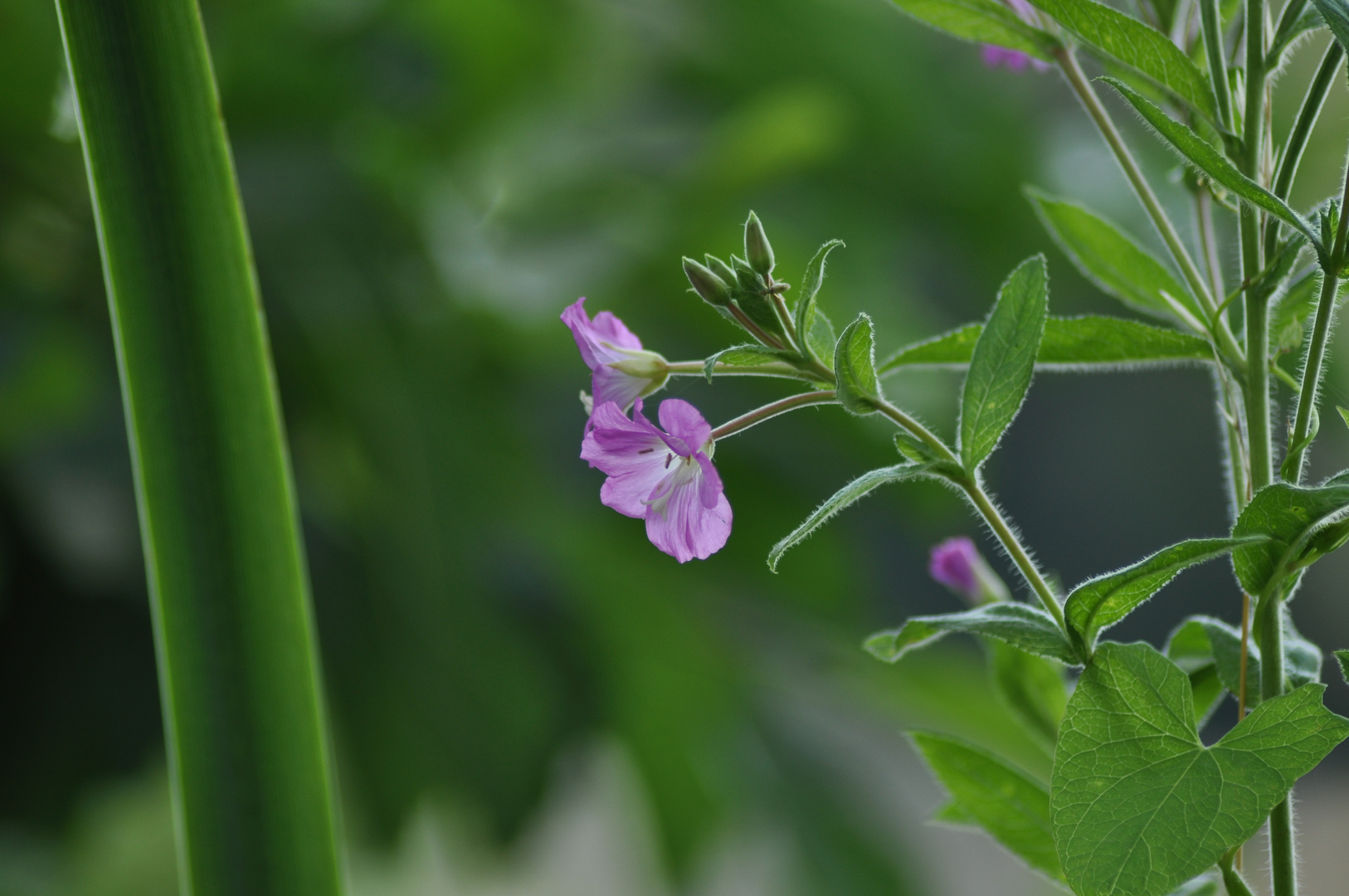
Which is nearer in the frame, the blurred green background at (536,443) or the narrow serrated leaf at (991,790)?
the narrow serrated leaf at (991,790)

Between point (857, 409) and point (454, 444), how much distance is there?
790 mm

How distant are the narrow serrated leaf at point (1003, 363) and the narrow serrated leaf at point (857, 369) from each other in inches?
0.8

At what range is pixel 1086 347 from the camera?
21 centimetres

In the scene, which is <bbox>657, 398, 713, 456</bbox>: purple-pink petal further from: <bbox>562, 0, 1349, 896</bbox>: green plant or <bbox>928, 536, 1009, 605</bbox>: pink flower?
<bbox>928, 536, 1009, 605</bbox>: pink flower

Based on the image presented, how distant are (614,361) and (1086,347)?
93 millimetres

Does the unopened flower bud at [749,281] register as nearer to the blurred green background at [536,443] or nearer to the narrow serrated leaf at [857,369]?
the narrow serrated leaf at [857,369]

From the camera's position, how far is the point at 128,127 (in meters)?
0.18

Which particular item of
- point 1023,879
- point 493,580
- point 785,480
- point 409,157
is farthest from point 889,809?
point 409,157

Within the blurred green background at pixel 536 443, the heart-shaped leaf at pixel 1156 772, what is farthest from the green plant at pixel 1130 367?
the blurred green background at pixel 536 443

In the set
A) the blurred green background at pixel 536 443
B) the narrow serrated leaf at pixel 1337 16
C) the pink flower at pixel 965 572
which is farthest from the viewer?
the blurred green background at pixel 536 443

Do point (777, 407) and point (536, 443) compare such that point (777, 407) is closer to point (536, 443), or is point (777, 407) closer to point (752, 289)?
point (752, 289)

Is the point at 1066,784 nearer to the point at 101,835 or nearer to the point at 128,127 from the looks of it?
the point at 128,127

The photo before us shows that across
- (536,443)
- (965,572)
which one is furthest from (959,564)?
(536,443)

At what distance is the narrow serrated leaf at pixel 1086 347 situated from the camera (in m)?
0.20
